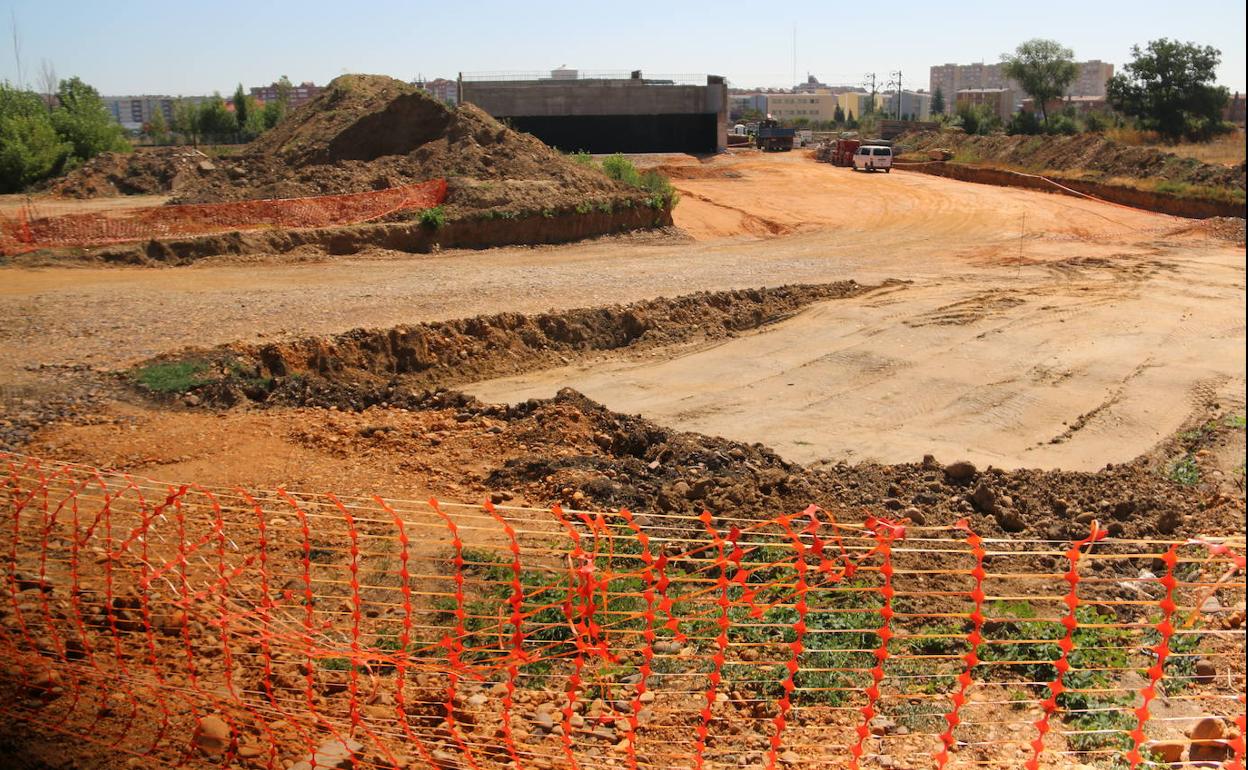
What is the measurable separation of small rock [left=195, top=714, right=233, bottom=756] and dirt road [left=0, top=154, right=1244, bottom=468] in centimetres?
895

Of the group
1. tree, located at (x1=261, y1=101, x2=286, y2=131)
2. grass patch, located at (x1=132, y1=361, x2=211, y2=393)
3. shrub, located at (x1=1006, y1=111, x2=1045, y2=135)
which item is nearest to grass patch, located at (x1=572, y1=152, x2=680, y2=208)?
grass patch, located at (x1=132, y1=361, x2=211, y2=393)

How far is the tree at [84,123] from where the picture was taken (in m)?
41.0

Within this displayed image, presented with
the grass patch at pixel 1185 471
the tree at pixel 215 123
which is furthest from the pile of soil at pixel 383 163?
the tree at pixel 215 123

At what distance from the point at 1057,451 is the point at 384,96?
2573cm

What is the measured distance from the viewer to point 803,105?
19188 centimetres

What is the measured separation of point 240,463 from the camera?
1069 cm

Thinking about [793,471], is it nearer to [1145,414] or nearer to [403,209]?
[1145,414]

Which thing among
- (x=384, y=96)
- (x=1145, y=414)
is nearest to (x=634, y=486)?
(x=1145, y=414)

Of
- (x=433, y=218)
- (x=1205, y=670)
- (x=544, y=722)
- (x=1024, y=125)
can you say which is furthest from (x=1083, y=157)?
(x=544, y=722)

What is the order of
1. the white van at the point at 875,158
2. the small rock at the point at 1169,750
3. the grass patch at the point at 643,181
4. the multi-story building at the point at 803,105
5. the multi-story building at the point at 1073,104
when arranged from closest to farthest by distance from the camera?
the small rock at the point at 1169,750
the grass patch at the point at 643,181
the white van at the point at 875,158
the multi-story building at the point at 1073,104
the multi-story building at the point at 803,105

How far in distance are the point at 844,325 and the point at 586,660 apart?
13640mm

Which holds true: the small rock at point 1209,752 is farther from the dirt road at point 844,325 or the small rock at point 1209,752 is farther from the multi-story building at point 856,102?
the multi-story building at point 856,102

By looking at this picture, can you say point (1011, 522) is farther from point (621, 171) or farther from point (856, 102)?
point (856, 102)

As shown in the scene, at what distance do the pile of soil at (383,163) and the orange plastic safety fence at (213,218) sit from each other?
0.99m
